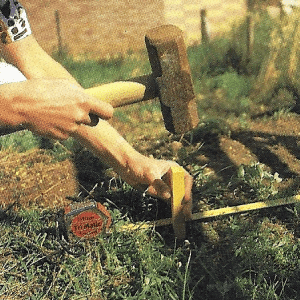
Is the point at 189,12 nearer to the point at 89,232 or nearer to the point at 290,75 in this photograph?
the point at 290,75

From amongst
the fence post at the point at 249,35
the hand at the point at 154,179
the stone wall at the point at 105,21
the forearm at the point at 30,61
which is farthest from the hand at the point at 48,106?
the stone wall at the point at 105,21

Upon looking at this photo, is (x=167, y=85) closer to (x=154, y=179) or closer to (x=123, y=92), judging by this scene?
(x=123, y=92)

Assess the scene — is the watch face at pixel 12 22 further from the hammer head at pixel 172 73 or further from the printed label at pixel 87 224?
the printed label at pixel 87 224

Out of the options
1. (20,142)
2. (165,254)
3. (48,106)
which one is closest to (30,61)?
(48,106)

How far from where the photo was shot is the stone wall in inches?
248

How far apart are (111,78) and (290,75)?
72.2 inches

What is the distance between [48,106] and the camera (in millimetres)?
1947

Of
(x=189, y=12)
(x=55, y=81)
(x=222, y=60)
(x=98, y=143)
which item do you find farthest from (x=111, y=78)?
(x=55, y=81)

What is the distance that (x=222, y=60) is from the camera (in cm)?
503

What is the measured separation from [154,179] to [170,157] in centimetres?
93

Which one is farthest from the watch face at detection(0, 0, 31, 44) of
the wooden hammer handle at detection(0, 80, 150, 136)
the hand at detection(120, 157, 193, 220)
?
the hand at detection(120, 157, 193, 220)

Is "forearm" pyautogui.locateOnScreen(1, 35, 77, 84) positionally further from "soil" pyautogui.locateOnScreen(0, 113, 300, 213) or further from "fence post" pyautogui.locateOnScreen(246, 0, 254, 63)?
"fence post" pyautogui.locateOnScreen(246, 0, 254, 63)

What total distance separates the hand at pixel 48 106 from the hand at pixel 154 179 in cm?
69

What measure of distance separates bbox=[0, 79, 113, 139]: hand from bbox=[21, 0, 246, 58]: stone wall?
177 inches
